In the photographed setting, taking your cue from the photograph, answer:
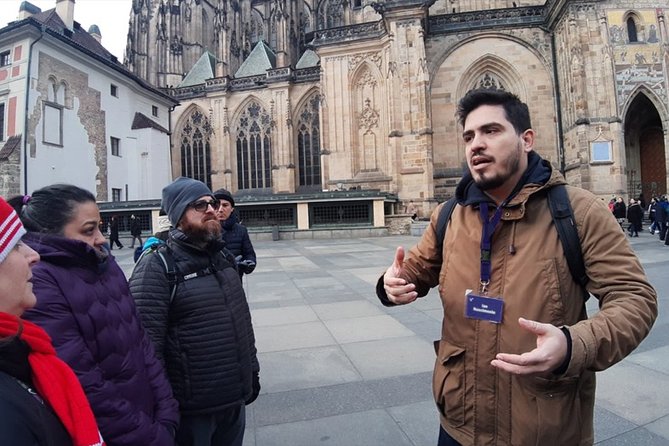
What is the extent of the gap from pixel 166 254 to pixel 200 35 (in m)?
38.7

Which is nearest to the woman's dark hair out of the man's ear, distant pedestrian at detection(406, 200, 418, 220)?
the man's ear

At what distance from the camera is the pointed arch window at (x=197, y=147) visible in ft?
103

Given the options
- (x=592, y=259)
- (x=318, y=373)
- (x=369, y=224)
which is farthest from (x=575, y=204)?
(x=369, y=224)

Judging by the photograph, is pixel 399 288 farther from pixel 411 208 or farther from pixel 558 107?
pixel 558 107

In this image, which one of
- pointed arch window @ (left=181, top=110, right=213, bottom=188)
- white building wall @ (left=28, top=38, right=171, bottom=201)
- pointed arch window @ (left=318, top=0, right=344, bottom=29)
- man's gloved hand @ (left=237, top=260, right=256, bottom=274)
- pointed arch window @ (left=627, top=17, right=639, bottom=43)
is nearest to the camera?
man's gloved hand @ (left=237, top=260, right=256, bottom=274)

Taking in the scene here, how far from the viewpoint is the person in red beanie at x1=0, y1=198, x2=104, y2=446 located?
2.65 ft

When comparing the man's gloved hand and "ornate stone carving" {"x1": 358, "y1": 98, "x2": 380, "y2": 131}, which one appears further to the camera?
"ornate stone carving" {"x1": 358, "y1": 98, "x2": 380, "y2": 131}

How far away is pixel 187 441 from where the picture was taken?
1.97 metres

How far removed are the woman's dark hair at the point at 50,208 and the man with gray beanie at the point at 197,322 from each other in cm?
40

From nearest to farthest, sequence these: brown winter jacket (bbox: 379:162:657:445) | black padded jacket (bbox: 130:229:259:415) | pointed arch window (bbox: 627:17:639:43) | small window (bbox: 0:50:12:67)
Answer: brown winter jacket (bbox: 379:162:657:445)
black padded jacket (bbox: 130:229:259:415)
small window (bbox: 0:50:12:67)
pointed arch window (bbox: 627:17:639:43)

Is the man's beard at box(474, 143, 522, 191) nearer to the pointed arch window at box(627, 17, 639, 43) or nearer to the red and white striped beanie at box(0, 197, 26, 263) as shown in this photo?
the red and white striped beanie at box(0, 197, 26, 263)

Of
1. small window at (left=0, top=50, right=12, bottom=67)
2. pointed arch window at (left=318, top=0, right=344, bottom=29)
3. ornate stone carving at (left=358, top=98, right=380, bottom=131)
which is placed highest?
pointed arch window at (left=318, top=0, right=344, bottom=29)

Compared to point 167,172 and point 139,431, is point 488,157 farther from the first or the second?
point 167,172

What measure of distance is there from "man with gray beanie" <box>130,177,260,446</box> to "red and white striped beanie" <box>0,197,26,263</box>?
0.94 metres
